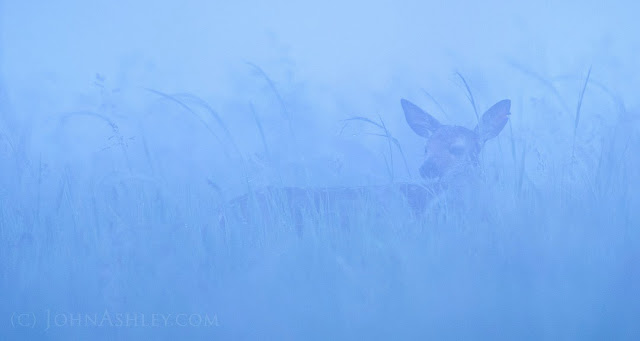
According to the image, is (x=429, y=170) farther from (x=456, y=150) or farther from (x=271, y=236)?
(x=271, y=236)

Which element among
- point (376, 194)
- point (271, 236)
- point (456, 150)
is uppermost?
point (456, 150)

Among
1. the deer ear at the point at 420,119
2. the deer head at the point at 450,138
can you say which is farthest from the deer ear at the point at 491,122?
the deer ear at the point at 420,119

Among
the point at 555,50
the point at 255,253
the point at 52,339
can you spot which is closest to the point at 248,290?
the point at 255,253

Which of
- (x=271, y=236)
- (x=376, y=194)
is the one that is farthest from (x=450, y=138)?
(x=271, y=236)

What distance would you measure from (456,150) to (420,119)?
0.15 m

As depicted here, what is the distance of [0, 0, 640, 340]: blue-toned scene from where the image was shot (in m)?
1.56

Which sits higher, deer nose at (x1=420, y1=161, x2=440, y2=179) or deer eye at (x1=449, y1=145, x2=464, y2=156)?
deer eye at (x1=449, y1=145, x2=464, y2=156)

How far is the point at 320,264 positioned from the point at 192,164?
1.69ft

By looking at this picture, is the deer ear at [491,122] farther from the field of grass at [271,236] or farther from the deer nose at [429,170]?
the deer nose at [429,170]

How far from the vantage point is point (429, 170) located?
1.56 m

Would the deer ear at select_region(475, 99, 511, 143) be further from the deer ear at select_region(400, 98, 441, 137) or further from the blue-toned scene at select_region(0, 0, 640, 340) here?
the deer ear at select_region(400, 98, 441, 137)

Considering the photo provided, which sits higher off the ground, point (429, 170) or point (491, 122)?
point (491, 122)

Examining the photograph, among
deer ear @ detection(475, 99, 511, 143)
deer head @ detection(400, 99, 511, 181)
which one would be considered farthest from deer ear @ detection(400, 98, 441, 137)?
deer ear @ detection(475, 99, 511, 143)

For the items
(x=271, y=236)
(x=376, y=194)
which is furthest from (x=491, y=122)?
(x=271, y=236)
